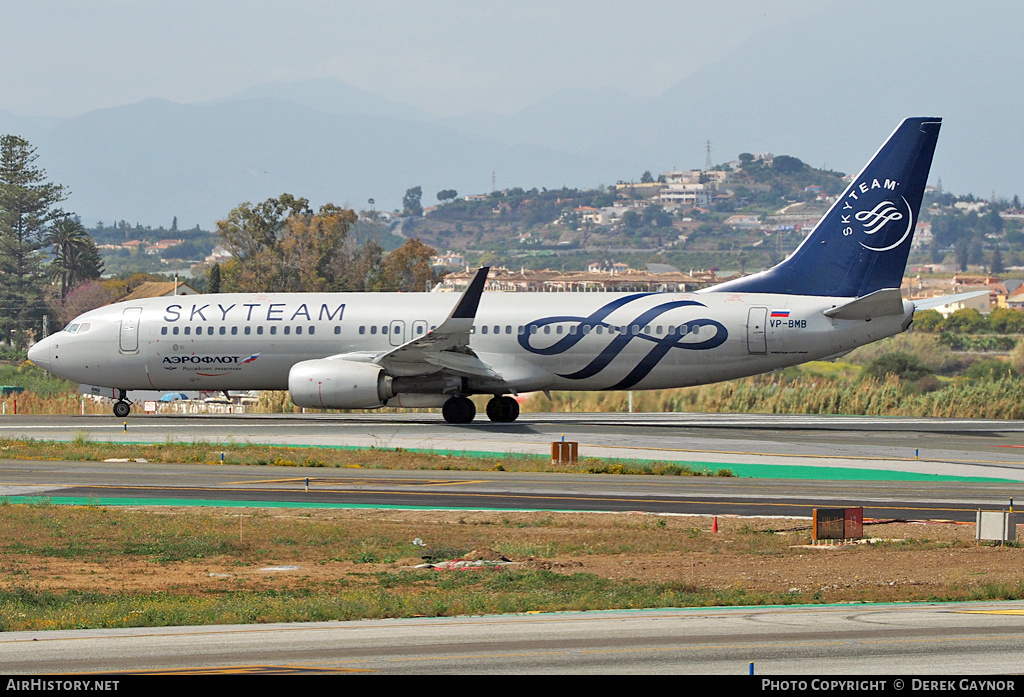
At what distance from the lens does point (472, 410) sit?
131 ft

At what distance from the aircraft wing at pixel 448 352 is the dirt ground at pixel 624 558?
14.1m

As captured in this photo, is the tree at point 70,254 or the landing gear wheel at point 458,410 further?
the tree at point 70,254

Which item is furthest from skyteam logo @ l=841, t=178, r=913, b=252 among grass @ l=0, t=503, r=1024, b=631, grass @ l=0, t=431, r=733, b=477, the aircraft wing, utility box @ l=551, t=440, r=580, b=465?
grass @ l=0, t=503, r=1024, b=631

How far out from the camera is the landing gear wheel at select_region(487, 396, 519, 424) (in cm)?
4075

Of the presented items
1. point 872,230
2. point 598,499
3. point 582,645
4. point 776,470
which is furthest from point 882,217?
point 582,645

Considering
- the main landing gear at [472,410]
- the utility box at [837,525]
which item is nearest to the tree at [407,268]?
the main landing gear at [472,410]

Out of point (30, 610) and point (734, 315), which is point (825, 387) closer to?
point (734, 315)

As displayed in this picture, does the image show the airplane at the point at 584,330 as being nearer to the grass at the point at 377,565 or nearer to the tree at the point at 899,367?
the grass at the point at 377,565

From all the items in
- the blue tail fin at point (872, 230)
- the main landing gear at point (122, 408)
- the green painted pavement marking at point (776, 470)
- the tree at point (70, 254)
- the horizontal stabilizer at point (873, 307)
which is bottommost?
the green painted pavement marking at point (776, 470)

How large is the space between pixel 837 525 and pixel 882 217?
20096mm

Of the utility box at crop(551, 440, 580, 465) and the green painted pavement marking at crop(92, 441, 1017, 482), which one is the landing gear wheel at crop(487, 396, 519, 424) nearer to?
the green painted pavement marking at crop(92, 441, 1017, 482)

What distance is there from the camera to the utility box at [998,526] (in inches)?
784

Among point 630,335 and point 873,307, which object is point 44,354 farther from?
point 873,307

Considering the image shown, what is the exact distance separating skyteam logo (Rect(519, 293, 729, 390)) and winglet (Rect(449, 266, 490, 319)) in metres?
3.15
